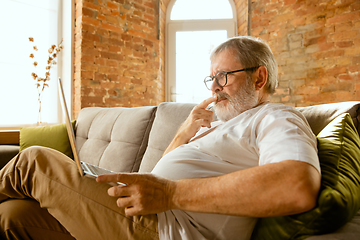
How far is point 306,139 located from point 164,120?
39.8 inches

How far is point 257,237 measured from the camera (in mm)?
735

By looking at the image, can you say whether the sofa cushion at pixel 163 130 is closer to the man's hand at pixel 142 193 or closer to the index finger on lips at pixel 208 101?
the index finger on lips at pixel 208 101

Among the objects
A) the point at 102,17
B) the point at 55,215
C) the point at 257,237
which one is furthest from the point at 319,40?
the point at 55,215

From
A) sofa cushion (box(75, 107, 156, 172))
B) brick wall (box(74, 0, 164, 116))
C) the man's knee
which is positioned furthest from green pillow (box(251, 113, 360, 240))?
brick wall (box(74, 0, 164, 116))

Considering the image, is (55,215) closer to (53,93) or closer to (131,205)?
(131,205)

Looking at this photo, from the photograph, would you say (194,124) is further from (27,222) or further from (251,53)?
(27,222)

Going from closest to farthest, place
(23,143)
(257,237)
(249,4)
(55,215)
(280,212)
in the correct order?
1. (280,212)
2. (257,237)
3. (55,215)
4. (23,143)
5. (249,4)

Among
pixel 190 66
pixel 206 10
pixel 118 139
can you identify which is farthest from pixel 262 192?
pixel 206 10

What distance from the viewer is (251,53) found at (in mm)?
1142

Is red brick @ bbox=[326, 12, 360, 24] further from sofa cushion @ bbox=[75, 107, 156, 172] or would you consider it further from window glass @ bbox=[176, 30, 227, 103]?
sofa cushion @ bbox=[75, 107, 156, 172]

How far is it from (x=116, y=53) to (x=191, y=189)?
282 centimetres

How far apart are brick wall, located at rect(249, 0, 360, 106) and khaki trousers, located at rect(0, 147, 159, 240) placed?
9.12ft

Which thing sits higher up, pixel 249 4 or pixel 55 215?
pixel 249 4

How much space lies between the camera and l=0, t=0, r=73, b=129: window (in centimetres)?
294
